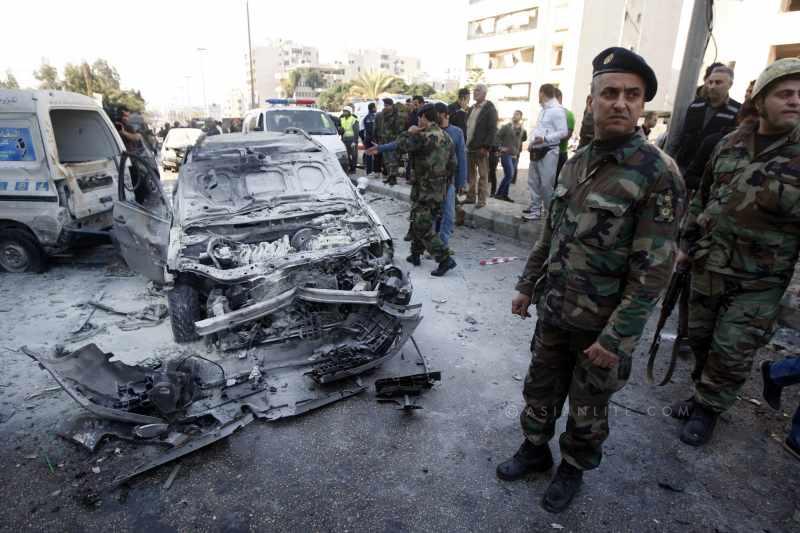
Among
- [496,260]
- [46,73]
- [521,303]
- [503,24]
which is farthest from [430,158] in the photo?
[46,73]

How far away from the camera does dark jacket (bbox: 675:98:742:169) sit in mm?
3637

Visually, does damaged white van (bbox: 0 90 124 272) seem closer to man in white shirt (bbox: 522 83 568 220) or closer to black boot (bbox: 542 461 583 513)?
man in white shirt (bbox: 522 83 568 220)

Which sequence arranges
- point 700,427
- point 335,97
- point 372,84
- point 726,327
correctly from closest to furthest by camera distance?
1. point 726,327
2. point 700,427
3. point 372,84
4. point 335,97

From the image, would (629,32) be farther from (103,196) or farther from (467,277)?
(103,196)

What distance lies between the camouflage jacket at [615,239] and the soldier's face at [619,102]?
0.27ft

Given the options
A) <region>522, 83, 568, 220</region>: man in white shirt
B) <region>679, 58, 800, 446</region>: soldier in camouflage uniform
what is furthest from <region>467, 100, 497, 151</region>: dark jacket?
<region>679, 58, 800, 446</region>: soldier in camouflage uniform

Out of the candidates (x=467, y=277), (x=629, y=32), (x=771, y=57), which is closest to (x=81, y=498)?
(x=467, y=277)

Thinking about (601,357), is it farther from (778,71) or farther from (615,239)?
(778,71)

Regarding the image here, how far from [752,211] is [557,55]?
31856 millimetres

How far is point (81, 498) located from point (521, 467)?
227 centimetres

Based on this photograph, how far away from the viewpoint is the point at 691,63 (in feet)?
14.0

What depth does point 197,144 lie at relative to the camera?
5.08 meters

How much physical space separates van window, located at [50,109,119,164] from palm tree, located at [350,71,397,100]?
3806cm

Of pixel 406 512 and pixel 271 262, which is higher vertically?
pixel 271 262
